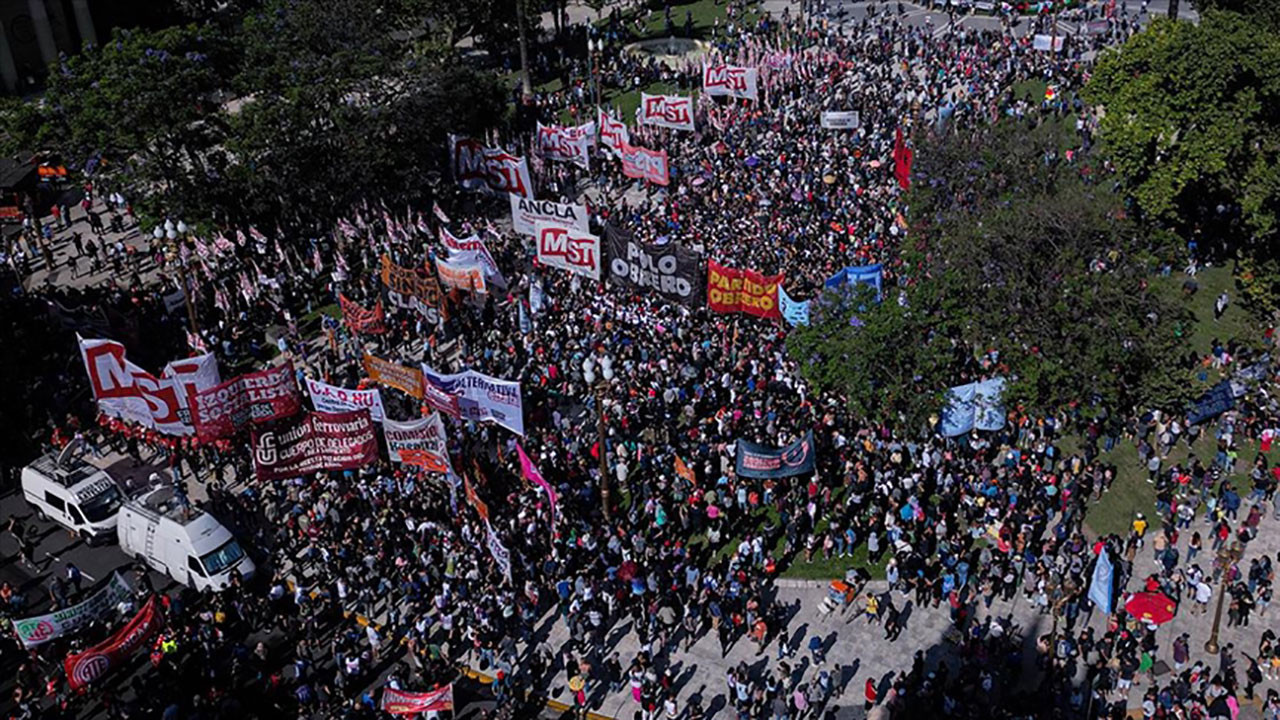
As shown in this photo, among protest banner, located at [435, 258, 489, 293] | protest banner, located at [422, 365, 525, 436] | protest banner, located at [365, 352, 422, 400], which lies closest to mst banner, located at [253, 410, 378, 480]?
protest banner, located at [422, 365, 525, 436]

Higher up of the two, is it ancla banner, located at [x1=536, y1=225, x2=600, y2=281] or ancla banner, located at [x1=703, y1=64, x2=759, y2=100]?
ancla banner, located at [x1=703, y1=64, x2=759, y2=100]

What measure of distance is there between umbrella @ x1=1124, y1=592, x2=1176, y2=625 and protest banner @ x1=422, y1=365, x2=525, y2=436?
16.7 m

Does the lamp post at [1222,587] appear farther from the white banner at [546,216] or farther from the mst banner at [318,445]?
the white banner at [546,216]

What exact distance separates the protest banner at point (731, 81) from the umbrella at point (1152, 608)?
3866cm

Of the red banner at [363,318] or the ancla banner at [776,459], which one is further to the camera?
the red banner at [363,318]

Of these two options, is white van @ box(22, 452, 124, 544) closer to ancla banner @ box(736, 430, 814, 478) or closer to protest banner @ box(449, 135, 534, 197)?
ancla banner @ box(736, 430, 814, 478)

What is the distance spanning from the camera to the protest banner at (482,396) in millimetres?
33125

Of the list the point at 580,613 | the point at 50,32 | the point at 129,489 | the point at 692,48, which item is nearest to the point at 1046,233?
the point at 580,613

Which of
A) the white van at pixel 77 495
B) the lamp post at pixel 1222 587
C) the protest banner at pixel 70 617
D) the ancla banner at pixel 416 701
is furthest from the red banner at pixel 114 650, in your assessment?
the lamp post at pixel 1222 587

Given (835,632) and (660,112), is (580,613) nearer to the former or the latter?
(835,632)

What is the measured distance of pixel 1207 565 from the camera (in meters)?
31.9

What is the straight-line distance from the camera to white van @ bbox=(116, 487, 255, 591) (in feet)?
106

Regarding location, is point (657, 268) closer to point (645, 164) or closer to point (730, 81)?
point (645, 164)

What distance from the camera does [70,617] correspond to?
30.3 metres
